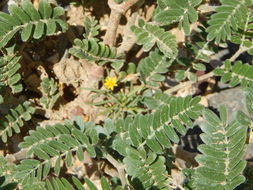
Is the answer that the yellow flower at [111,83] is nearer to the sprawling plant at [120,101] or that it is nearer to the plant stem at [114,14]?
the sprawling plant at [120,101]

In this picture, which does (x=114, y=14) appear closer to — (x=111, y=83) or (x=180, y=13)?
(x=111, y=83)

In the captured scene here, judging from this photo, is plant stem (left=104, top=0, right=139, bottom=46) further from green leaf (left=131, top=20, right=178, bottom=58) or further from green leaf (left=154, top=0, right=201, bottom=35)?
green leaf (left=154, top=0, right=201, bottom=35)

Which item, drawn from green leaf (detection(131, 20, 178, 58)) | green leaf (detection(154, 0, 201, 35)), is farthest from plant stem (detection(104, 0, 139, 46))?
green leaf (detection(154, 0, 201, 35))

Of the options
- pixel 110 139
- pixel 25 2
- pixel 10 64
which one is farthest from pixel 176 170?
pixel 25 2

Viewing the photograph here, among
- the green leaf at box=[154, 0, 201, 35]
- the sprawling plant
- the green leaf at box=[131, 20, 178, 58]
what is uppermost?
the green leaf at box=[154, 0, 201, 35]

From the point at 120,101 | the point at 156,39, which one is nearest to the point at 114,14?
the point at 156,39

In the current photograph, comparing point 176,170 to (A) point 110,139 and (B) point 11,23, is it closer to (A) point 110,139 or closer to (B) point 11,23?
(A) point 110,139

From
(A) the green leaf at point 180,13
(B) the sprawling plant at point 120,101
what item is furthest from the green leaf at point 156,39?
(A) the green leaf at point 180,13
